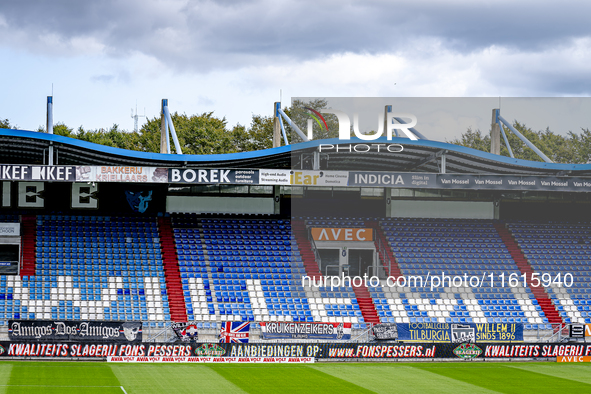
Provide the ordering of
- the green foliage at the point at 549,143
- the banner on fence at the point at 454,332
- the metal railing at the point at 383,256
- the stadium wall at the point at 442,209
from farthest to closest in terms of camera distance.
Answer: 1. the green foliage at the point at 549,143
2. the stadium wall at the point at 442,209
3. the metal railing at the point at 383,256
4. the banner on fence at the point at 454,332

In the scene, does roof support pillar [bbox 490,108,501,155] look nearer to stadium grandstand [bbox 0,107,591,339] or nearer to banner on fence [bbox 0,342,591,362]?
stadium grandstand [bbox 0,107,591,339]

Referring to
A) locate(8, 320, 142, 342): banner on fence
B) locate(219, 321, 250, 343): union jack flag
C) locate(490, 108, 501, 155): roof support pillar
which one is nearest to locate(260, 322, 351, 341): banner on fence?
locate(219, 321, 250, 343): union jack flag

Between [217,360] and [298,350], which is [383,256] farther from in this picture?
[217,360]

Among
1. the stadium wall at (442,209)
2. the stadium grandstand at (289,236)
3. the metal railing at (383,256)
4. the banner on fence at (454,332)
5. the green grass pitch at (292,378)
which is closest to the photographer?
the green grass pitch at (292,378)

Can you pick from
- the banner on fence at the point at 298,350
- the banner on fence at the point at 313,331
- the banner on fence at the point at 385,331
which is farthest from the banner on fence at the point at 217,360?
the banner on fence at the point at 385,331

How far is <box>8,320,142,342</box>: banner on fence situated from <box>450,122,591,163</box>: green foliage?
130 feet

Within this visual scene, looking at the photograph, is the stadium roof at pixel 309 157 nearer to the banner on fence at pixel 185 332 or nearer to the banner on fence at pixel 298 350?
the banner on fence at pixel 185 332

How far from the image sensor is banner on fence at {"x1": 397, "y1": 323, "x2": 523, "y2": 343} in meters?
30.9

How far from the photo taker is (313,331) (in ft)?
101

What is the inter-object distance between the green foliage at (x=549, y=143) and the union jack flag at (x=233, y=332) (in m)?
35.7

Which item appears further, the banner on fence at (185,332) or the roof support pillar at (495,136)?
the roof support pillar at (495,136)

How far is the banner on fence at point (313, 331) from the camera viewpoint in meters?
30.8

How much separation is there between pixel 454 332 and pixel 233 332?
10.0m

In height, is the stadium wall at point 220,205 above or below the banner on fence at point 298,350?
above
